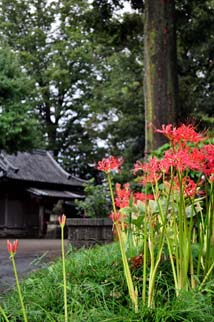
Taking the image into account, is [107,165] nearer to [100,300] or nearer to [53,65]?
[100,300]

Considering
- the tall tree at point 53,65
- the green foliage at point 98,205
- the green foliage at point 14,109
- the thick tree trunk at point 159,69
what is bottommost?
the green foliage at point 98,205

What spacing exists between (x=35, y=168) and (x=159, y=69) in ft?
57.9

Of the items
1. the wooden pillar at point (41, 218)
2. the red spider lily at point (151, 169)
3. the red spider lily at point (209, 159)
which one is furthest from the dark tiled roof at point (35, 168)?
the red spider lily at point (209, 159)

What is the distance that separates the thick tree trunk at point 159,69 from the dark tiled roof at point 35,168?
47.9 ft

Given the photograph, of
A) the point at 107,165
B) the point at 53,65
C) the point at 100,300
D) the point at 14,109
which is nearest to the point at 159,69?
the point at 107,165

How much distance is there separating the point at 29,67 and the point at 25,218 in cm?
1018

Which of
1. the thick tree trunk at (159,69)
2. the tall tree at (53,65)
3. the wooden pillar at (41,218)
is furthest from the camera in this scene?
the tall tree at (53,65)

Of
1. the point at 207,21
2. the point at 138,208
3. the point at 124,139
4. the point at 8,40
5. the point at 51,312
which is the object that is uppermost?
the point at 8,40

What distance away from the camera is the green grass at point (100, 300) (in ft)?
5.37

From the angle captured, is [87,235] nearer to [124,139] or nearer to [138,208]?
[138,208]

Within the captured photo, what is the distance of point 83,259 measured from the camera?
2.85m

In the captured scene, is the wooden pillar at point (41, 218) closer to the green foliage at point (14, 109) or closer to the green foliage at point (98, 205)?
the green foliage at point (14, 109)

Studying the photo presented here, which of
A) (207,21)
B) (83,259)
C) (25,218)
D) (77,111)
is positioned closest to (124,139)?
(25,218)

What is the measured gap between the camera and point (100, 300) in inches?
77.4
